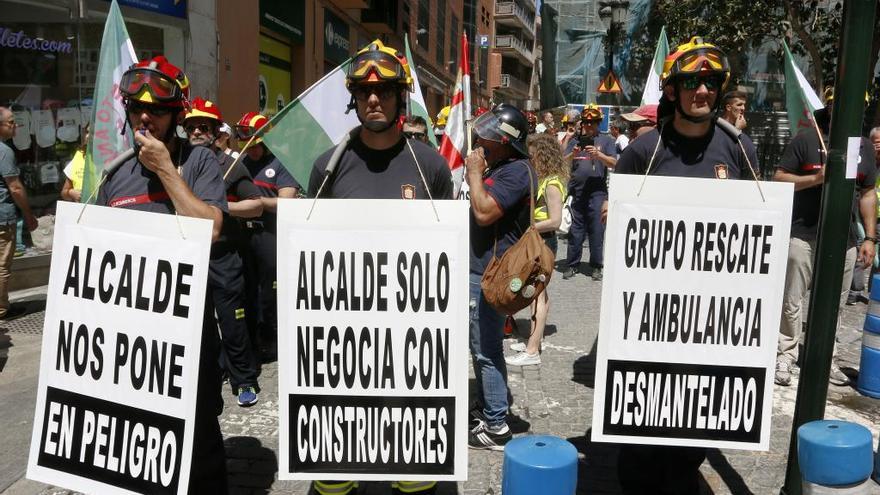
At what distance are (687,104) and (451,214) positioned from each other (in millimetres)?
1268

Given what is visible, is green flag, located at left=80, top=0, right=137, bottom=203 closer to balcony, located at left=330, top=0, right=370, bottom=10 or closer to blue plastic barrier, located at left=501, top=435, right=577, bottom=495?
blue plastic barrier, located at left=501, top=435, right=577, bottom=495

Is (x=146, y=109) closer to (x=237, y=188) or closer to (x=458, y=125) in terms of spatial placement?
(x=237, y=188)

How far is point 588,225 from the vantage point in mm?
9430

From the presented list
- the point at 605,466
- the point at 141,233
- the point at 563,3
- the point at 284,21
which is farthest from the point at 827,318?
the point at 563,3

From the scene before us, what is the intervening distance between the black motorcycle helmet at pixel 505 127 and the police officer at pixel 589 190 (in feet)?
17.1

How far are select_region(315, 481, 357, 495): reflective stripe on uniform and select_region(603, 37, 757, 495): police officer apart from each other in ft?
4.46

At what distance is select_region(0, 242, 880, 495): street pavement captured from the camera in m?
3.68

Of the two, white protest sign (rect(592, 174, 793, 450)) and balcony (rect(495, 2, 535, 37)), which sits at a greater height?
balcony (rect(495, 2, 535, 37))

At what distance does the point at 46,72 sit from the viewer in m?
8.75

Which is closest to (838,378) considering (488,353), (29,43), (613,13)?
(488,353)

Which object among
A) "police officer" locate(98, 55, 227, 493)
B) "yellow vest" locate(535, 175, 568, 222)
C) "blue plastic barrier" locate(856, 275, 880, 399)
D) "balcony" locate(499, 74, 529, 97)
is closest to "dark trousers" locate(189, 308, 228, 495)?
"police officer" locate(98, 55, 227, 493)

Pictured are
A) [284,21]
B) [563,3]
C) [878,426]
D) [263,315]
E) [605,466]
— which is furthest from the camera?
[563,3]

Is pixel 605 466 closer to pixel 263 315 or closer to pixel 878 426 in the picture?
pixel 878 426

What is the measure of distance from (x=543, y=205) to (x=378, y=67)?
3834 mm
